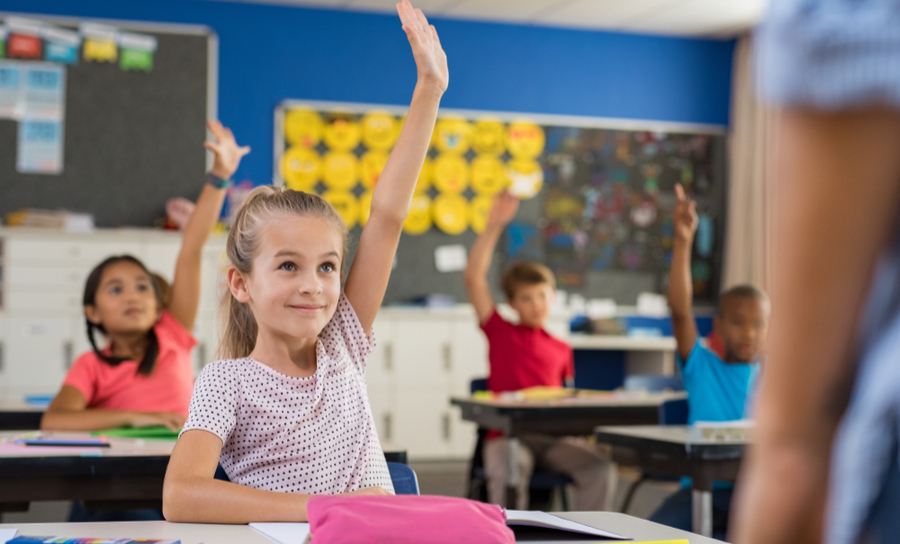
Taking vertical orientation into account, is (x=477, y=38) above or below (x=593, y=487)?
above

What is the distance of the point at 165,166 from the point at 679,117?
3.64 meters

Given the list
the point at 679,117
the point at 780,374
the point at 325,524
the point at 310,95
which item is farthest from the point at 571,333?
the point at 780,374

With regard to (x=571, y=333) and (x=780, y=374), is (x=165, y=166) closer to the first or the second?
(x=571, y=333)

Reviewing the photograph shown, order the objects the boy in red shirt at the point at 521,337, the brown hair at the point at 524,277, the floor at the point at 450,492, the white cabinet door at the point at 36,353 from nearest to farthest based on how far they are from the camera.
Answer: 1. the boy in red shirt at the point at 521,337
2. the floor at the point at 450,492
3. the brown hair at the point at 524,277
4. the white cabinet door at the point at 36,353

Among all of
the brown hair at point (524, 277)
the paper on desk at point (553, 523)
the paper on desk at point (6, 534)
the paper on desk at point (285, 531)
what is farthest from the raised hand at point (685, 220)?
the paper on desk at point (6, 534)

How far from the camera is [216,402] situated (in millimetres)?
1260

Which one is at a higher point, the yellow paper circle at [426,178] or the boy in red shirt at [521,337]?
the yellow paper circle at [426,178]

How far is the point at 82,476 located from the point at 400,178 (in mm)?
878

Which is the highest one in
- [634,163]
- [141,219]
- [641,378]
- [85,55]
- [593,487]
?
[85,55]

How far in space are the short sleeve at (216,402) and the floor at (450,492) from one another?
8.93 feet

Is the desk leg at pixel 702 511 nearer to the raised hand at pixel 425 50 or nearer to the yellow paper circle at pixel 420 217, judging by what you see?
the raised hand at pixel 425 50

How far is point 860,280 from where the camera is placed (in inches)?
A: 14.4

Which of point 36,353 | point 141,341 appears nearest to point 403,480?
point 141,341

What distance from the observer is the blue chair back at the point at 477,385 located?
153 inches
